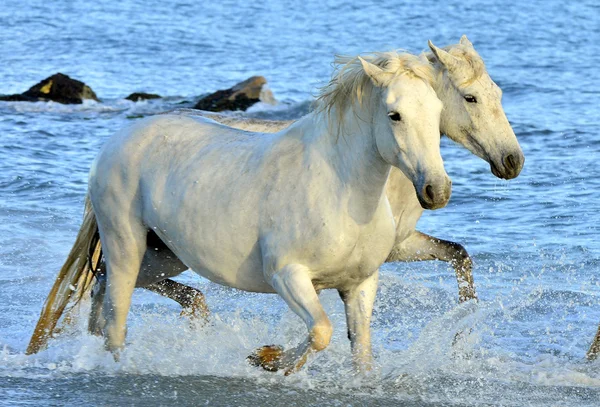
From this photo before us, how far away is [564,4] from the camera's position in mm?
39344

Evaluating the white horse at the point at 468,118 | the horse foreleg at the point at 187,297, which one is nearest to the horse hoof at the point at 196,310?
the horse foreleg at the point at 187,297

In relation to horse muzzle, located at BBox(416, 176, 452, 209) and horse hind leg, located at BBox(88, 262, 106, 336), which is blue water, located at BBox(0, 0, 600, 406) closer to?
horse hind leg, located at BBox(88, 262, 106, 336)

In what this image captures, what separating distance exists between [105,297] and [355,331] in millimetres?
1412

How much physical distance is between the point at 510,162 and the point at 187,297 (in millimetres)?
2086

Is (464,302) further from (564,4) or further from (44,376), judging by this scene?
(564,4)

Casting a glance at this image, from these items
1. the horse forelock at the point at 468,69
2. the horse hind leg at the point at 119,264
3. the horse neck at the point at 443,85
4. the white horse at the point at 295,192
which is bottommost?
the horse hind leg at the point at 119,264

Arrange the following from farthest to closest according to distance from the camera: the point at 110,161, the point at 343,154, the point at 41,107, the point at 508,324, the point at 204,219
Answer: the point at 41,107 < the point at 508,324 < the point at 110,161 < the point at 204,219 < the point at 343,154

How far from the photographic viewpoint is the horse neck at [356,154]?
4.47m

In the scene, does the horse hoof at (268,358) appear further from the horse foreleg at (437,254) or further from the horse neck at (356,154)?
the horse foreleg at (437,254)

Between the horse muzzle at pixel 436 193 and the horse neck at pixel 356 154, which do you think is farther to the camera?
the horse neck at pixel 356 154

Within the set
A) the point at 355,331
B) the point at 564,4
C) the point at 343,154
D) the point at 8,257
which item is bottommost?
the point at 564,4

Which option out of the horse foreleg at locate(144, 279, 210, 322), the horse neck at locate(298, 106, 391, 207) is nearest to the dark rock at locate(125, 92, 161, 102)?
the horse foreleg at locate(144, 279, 210, 322)

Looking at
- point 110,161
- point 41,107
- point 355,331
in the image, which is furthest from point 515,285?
point 41,107

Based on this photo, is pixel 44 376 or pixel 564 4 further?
pixel 564 4
